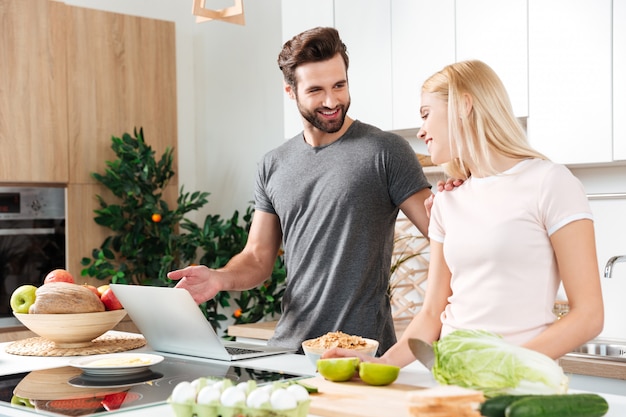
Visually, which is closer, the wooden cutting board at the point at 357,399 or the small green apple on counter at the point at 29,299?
the wooden cutting board at the point at 357,399

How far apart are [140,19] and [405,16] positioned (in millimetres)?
1603

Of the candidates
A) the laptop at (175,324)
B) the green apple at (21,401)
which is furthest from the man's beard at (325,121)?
the green apple at (21,401)

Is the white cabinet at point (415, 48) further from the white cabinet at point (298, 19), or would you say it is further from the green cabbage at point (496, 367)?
the green cabbage at point (496, 367)

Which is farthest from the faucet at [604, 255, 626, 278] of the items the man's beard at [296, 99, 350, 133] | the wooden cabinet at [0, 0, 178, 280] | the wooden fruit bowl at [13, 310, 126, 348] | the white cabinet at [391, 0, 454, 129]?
the wooden cabinet at [0, 0, 178, 280]

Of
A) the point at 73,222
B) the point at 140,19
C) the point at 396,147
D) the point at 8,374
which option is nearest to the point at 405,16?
the point at 396,147

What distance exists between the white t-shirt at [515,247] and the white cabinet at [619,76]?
136 centimetres

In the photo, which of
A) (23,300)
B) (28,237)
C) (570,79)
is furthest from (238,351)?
(28,237)

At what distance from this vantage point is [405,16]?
362cm

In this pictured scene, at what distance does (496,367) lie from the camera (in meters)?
1.34

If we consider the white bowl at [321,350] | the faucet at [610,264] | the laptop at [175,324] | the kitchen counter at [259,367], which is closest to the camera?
the kitchen counter at [259,367]

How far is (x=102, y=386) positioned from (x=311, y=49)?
1.21 metres

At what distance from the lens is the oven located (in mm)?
4117

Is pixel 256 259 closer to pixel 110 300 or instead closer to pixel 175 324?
pixel 110 300

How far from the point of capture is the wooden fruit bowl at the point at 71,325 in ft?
7.62
